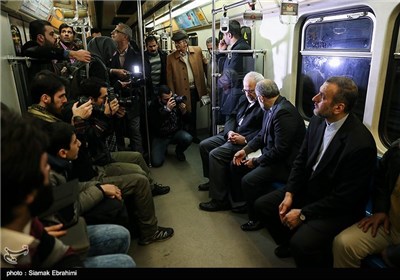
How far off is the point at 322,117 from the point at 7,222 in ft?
5.41

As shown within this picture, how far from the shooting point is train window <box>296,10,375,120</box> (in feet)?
6.64

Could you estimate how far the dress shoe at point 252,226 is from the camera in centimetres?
204

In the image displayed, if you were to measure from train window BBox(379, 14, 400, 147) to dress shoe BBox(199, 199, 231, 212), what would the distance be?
133cm

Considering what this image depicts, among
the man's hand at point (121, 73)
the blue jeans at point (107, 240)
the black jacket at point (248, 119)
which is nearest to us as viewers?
the blue jeans at point (107, 240)

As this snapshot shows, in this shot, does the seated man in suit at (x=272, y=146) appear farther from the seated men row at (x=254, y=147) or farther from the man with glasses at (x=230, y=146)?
the man with glasses at (x=230, y=146)

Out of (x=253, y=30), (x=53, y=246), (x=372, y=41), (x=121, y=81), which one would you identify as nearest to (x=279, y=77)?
(x=253, y=30)

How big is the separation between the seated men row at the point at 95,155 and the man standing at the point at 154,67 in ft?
3.83

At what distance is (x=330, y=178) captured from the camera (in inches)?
62.1

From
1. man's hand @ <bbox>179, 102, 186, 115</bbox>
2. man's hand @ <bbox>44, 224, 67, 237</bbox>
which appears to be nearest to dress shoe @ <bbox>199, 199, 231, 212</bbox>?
man's hand @ <bbox>179, 102, 186, 115</bbox>

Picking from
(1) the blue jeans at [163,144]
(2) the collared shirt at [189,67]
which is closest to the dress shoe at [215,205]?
(1) the blue jeans at [163,144]

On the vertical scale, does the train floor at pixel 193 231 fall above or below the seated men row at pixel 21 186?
below

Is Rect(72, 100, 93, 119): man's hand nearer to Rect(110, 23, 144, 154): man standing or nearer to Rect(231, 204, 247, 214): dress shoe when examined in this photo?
Rect(110, 23, 144, 154): man standing

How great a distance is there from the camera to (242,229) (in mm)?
2041

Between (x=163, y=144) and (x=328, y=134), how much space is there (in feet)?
7.11
